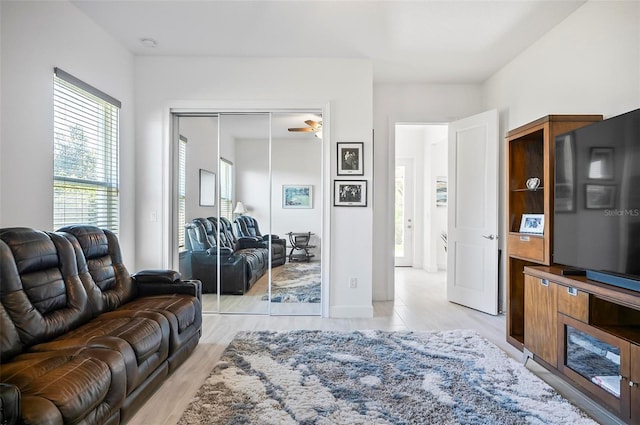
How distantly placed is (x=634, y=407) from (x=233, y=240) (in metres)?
3.60

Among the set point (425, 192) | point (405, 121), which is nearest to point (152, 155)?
point (405, 121)

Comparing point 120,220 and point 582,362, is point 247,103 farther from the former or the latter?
point 582,362

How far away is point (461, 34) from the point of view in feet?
11.3

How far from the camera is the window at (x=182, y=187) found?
4160mm

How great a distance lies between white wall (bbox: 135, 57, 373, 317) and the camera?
4.03m

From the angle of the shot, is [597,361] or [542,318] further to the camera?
[542,318]

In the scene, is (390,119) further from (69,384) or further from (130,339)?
(69,384)

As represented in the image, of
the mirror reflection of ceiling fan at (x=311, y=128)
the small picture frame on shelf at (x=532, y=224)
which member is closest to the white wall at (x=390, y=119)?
the mirror reflection of ceiling fan at (x=311, y=128)

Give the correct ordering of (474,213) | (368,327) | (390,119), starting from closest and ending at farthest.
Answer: (368,327) → (474,213) → (390,119)

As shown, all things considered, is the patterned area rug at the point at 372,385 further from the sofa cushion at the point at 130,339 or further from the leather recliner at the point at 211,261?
the leather recliner at the point at 211,261

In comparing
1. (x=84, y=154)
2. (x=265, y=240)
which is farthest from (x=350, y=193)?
(x=84, y=154)

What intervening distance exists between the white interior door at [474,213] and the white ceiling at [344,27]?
2.73 ft

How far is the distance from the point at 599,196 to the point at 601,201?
0.04m

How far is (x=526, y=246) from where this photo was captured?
2965mm
